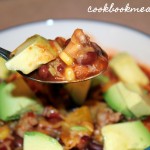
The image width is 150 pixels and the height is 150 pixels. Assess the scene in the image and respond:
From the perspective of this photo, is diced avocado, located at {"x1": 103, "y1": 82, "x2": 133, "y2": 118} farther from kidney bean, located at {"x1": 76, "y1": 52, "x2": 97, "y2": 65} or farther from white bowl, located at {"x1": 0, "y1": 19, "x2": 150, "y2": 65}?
kidney bean, located at {"x1": 76, "y1": 52, "x2": 97, "y2": 65}

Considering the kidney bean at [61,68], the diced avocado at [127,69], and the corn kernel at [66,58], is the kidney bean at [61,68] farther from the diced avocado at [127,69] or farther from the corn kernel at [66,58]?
the diced avocado at [127,69]

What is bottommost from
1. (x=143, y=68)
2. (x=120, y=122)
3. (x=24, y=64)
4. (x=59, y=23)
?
(x=120, y=122)

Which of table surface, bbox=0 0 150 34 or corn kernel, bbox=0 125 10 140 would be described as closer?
corn kernel, bbox=0 125 10 140

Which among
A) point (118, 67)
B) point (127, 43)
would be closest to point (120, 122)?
point (118, 67)

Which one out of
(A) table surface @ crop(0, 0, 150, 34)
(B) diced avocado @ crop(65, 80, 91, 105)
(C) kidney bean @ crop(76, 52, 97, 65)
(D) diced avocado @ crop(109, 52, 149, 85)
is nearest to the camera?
(C) kidney bean @ crop(76, 52, 97, 65)

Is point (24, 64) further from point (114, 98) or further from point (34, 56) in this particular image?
point (114, 98)

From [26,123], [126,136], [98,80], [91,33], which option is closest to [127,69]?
[98,80]

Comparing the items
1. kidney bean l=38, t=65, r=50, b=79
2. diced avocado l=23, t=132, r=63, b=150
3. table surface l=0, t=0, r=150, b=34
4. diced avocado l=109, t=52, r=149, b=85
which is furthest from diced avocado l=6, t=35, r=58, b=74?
table surface l=0, t=0, r=150, b=34

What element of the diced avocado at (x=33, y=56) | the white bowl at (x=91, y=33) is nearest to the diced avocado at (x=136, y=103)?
the white bowl at (x=91, y=33)
